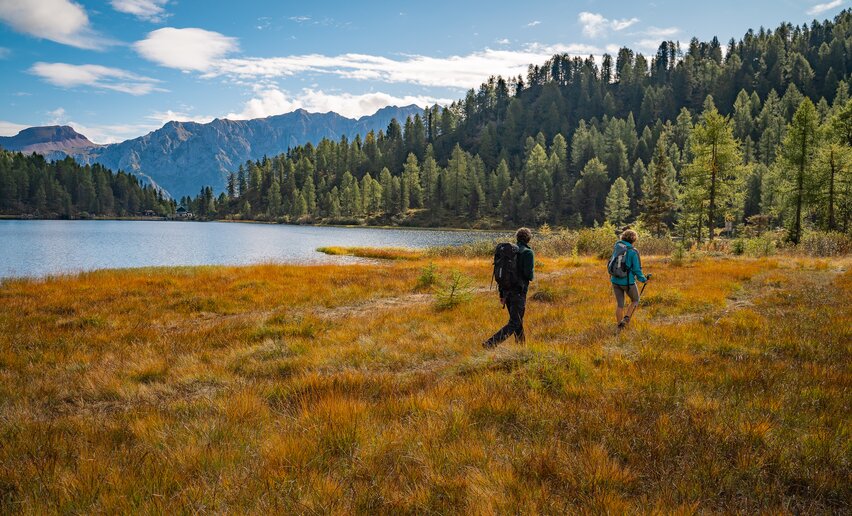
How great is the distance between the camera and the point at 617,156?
11088cm

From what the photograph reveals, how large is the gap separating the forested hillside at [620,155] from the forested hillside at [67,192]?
26.7 metres

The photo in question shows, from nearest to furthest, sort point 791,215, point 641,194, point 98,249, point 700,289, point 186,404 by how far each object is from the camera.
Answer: point 186,404, point 700,289, point 791,215, point 98,249, point 641,194

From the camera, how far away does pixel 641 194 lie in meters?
102

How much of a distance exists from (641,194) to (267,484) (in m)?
113

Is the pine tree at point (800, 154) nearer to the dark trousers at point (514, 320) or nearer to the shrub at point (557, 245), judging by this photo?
the shrub at point (557, 245)

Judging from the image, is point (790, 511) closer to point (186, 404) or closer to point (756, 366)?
point (756, 366)

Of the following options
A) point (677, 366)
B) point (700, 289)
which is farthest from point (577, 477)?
point (700, 289)

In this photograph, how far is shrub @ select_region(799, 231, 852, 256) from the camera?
98.4ft

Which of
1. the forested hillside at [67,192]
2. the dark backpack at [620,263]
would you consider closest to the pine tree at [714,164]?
the dark backpack at [620,263]

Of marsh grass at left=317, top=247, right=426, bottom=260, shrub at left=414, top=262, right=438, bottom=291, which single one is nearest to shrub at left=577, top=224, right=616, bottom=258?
marsh grass at left=317, top=247, right=426, bottom=260

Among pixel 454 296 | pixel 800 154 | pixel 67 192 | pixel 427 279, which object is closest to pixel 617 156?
pixel 800 154

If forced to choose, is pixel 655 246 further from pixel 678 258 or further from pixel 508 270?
pixel 508 270

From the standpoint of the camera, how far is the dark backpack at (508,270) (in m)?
8.66

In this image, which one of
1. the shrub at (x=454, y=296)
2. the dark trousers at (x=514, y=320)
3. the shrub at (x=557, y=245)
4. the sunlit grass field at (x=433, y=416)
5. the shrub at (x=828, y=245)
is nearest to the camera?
the sunlit grass field at (x=433, y=416)
